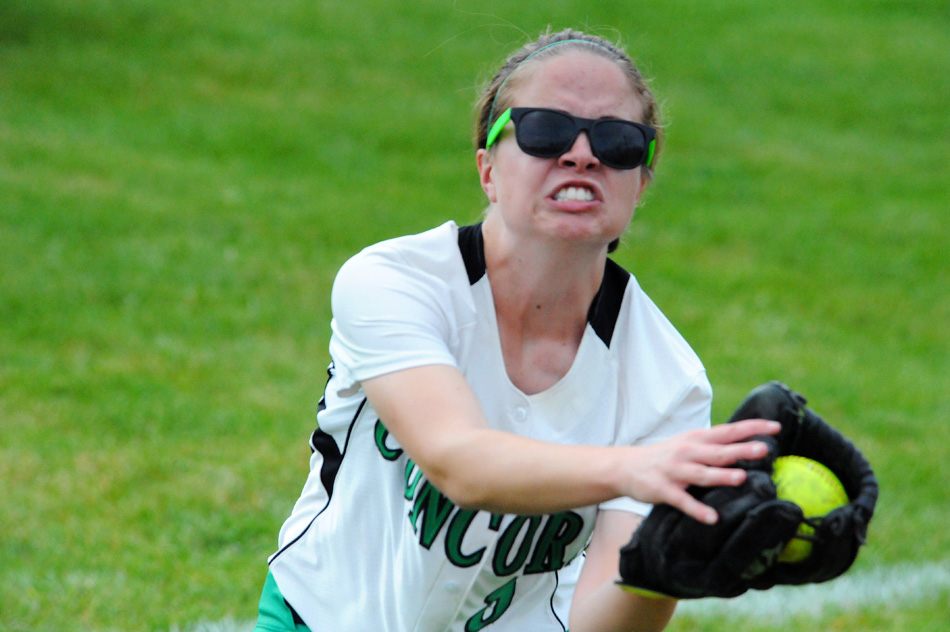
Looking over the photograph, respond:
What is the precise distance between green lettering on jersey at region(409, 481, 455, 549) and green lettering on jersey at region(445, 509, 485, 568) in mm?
26

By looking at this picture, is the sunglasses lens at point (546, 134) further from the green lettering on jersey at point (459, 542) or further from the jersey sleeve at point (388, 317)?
the green lettering on jersey at point (459, 542)

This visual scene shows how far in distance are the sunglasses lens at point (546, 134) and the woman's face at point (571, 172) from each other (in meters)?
0.02

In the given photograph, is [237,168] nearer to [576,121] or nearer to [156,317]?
[156,317]

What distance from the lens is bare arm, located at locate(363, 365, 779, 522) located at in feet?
6.84

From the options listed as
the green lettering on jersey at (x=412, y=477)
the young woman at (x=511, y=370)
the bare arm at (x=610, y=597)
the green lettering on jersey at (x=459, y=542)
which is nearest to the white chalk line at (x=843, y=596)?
the young woman at (x=511, y=370)

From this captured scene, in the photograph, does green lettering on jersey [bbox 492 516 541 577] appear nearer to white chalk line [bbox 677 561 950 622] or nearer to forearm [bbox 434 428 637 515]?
forearm [bbox 434 428 637 515]

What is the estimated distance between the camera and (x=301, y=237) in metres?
9.88

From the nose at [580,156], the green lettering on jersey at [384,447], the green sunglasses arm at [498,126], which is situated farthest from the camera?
the green lettering on jersey at [384,447]

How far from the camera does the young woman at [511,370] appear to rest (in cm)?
267

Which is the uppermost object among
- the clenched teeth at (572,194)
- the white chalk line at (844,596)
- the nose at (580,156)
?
the nose at (580,156)

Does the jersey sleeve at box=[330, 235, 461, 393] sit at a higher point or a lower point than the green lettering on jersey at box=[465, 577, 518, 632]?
higher

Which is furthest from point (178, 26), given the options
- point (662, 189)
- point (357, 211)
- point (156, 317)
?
point (156, 317)

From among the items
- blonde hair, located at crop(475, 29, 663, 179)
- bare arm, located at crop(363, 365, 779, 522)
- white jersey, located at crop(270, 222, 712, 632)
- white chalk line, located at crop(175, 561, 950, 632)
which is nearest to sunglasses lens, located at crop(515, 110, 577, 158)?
blonde hair, located at crop(475, 29, 663, 179)

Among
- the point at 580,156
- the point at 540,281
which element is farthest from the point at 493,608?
the point at 580,156
